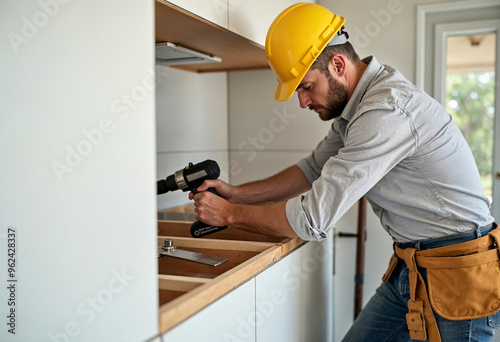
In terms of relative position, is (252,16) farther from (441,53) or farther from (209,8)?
(441,53)

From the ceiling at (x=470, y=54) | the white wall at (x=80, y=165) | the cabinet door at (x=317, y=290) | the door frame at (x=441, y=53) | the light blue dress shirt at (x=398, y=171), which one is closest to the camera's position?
the white wall at (x=80, y=165)

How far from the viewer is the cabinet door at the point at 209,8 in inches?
51.6

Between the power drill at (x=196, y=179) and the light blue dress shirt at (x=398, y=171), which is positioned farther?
the power drill at (x=196, y=179)

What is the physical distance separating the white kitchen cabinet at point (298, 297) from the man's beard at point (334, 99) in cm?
49

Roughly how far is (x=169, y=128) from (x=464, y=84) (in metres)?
5.05

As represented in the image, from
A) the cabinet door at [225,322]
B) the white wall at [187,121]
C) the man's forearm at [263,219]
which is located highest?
the white wall at [187,121]

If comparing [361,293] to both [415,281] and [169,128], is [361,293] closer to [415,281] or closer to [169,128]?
[415,281]

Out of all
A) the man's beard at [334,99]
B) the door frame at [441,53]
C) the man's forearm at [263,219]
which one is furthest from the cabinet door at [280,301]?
the door frame at [441,53]

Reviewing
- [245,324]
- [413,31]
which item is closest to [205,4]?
[245,324]

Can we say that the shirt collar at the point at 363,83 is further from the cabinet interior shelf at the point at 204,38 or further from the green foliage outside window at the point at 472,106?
the green foliage outside window at the point at 472,106

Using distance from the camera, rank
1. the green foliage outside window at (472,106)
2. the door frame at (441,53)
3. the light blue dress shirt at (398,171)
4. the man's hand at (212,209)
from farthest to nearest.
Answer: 1. the green foliage outside window at (472,106)
2. the door frame at (441,53)
3. the man's hand at (212,209)
4. the light blue dress shirt at (398,171)

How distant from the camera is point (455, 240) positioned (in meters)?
1.38

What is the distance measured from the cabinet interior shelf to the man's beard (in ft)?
1.30

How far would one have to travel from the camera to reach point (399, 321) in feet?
5.31
